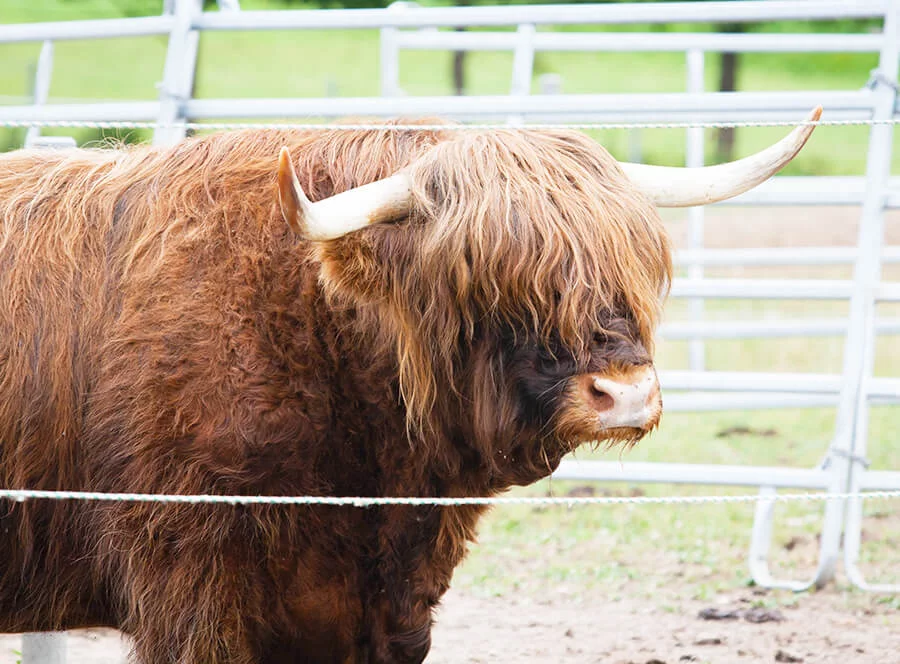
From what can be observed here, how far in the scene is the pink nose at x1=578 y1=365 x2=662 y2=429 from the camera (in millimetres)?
2488

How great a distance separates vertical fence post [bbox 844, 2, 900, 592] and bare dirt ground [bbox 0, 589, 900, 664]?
487mm

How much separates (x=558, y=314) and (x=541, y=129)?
620mm

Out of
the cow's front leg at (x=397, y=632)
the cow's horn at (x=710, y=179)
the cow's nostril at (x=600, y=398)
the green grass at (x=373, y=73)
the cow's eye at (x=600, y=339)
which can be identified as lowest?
the cow's front leg at (x=397, y=632)

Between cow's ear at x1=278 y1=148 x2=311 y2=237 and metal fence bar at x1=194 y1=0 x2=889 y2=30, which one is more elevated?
metal fence bar at x1=194 y1=0 x2=889 y2=30

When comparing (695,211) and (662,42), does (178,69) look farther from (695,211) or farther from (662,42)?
(695,211)

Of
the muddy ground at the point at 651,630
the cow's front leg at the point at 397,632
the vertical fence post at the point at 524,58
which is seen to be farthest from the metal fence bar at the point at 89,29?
the cow's front leg at the point at 397,632

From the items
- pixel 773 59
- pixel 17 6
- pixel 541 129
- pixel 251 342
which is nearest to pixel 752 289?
pixel 541 129

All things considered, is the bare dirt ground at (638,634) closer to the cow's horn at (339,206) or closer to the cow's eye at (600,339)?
the cow's eye at (600,339)

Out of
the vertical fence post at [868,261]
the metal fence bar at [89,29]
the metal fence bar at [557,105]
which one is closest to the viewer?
the vertical fence post at [868,261]

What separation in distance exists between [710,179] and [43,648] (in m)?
2.47

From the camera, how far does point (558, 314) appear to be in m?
2.57

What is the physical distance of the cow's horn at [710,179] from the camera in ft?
9.56

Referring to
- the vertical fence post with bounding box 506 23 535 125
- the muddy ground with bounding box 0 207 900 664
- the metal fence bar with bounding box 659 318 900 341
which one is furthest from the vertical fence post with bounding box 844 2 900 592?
the metal fence bar with bounding box 659 318 900 341

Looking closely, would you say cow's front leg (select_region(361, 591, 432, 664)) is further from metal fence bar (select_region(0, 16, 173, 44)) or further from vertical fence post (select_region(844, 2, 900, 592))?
metal fence bar (select_region(0, 16, 173, 44))
